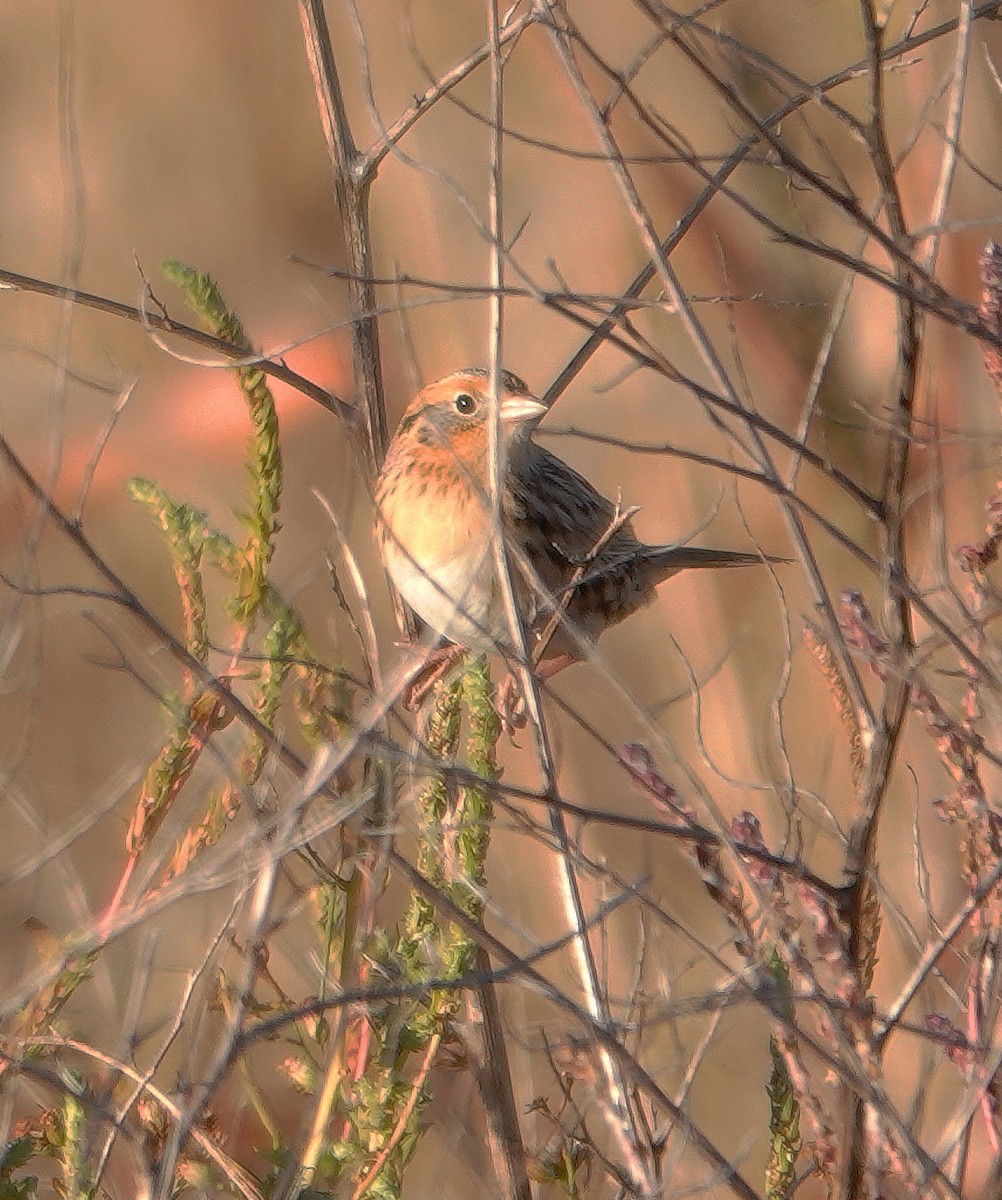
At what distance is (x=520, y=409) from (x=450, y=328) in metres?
2.24

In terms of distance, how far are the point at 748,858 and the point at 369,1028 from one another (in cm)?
64

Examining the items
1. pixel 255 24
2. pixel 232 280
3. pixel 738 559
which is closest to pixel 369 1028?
pixel 738 559

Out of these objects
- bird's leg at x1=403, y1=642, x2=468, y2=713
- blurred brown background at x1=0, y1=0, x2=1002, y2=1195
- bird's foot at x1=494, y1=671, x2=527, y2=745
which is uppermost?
blurred brown background at x1=0, y1=0, x2=1002, y2=1195

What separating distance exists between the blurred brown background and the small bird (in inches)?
31.0

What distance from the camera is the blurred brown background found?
16.3 ft

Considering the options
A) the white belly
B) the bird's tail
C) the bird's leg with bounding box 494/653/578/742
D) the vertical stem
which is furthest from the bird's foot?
the bird's tail

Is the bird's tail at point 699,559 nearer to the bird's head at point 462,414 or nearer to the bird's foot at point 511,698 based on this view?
the bird's head at point 462,414

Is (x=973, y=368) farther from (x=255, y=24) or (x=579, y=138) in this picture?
(x=255, y=24)

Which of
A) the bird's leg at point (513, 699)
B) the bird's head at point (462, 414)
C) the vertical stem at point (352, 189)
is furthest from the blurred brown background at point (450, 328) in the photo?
the vertical stem at point (352, 189)

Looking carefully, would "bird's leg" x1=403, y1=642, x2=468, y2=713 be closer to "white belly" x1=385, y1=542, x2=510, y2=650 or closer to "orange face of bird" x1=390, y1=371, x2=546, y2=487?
"white belly" x1=385, y1=542, x2=510, y2=650

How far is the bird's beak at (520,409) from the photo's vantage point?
10.6 ft

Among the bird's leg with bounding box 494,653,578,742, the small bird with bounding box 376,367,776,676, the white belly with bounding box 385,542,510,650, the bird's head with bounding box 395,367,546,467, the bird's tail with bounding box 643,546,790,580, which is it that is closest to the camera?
the bird's leg with bounding box 494,653,578,742

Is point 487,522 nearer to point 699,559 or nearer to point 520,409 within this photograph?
point 520,409

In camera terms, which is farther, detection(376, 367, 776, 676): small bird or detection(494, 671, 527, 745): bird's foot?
detection(376, 367, 776, 676): small bird
